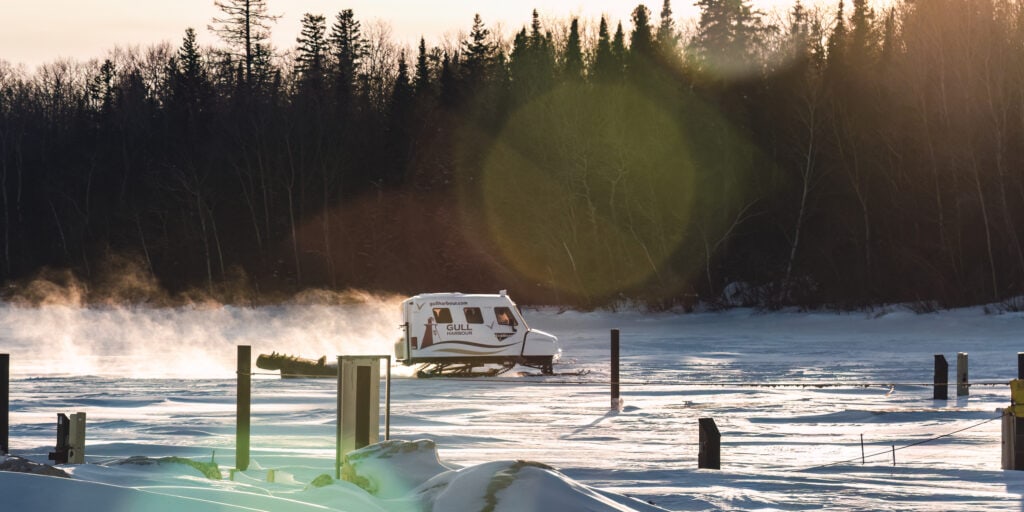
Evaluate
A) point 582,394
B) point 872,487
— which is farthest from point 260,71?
point 872,487

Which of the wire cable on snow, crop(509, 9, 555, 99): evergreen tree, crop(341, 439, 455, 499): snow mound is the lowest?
the wire cable on snow

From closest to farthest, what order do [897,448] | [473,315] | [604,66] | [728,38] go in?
[897,448], [473,315], [604,66], [728,38]

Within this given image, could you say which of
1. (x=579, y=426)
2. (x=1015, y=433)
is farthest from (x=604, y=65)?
(x=1015, y=433)

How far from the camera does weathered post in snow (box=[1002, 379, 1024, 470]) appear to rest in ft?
36.8

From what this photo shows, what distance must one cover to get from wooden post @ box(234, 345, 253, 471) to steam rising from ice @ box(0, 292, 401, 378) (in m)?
13.1

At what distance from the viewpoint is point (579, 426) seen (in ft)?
52.9

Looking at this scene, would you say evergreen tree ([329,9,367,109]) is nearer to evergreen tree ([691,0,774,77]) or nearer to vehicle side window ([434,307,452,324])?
evergreen tree ([691,0,774,77])

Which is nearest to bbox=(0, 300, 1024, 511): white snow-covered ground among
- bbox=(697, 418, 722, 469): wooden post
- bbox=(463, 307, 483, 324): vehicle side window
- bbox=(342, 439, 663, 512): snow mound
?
bbox=(342, 439, 663, 512): snow mound

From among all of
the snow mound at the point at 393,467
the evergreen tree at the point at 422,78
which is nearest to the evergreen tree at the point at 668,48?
the evergreen tree at the point at 422,78

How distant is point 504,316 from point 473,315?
66 centimetres

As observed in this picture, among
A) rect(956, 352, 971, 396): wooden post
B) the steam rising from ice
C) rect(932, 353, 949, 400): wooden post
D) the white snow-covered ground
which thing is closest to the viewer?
the white snow-covered ground

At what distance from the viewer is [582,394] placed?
21.1 meters

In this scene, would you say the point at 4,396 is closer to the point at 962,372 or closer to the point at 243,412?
the point at 243,412

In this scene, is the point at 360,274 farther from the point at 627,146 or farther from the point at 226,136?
the point at 627,146
